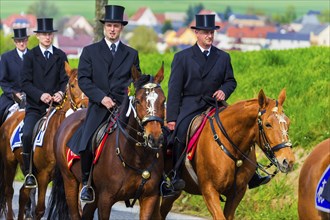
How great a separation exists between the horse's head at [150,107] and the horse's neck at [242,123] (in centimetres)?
121

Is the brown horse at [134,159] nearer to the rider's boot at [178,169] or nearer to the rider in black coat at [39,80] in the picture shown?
the rider's boot at [178,169]

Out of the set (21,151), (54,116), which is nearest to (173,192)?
(54,116)

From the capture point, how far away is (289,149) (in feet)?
31.9

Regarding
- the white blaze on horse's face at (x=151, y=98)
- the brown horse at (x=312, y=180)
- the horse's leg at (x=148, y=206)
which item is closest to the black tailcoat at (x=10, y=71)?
the horse's leg at (x=148, y=206)

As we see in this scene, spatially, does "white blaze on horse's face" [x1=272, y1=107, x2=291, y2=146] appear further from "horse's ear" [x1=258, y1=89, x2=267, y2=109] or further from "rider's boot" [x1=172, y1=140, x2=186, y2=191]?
"rider's boot" [x1=172, y1=140, x2=186, y2=191]

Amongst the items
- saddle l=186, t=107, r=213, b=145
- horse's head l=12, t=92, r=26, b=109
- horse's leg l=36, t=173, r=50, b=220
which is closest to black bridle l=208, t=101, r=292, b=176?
saddle l=186, t=107, r=213, b=145

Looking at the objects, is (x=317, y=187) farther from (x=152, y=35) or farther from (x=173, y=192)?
(x=152, y=35)

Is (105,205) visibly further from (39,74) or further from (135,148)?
(39,74)

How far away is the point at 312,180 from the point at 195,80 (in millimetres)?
2898

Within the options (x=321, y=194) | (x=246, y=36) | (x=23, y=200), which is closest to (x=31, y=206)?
(x=23, y=200)

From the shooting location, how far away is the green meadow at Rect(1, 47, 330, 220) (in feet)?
48.5

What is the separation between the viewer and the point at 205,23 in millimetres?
11484

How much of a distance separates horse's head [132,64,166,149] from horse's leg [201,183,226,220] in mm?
1439

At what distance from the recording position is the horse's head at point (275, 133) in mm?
9664
